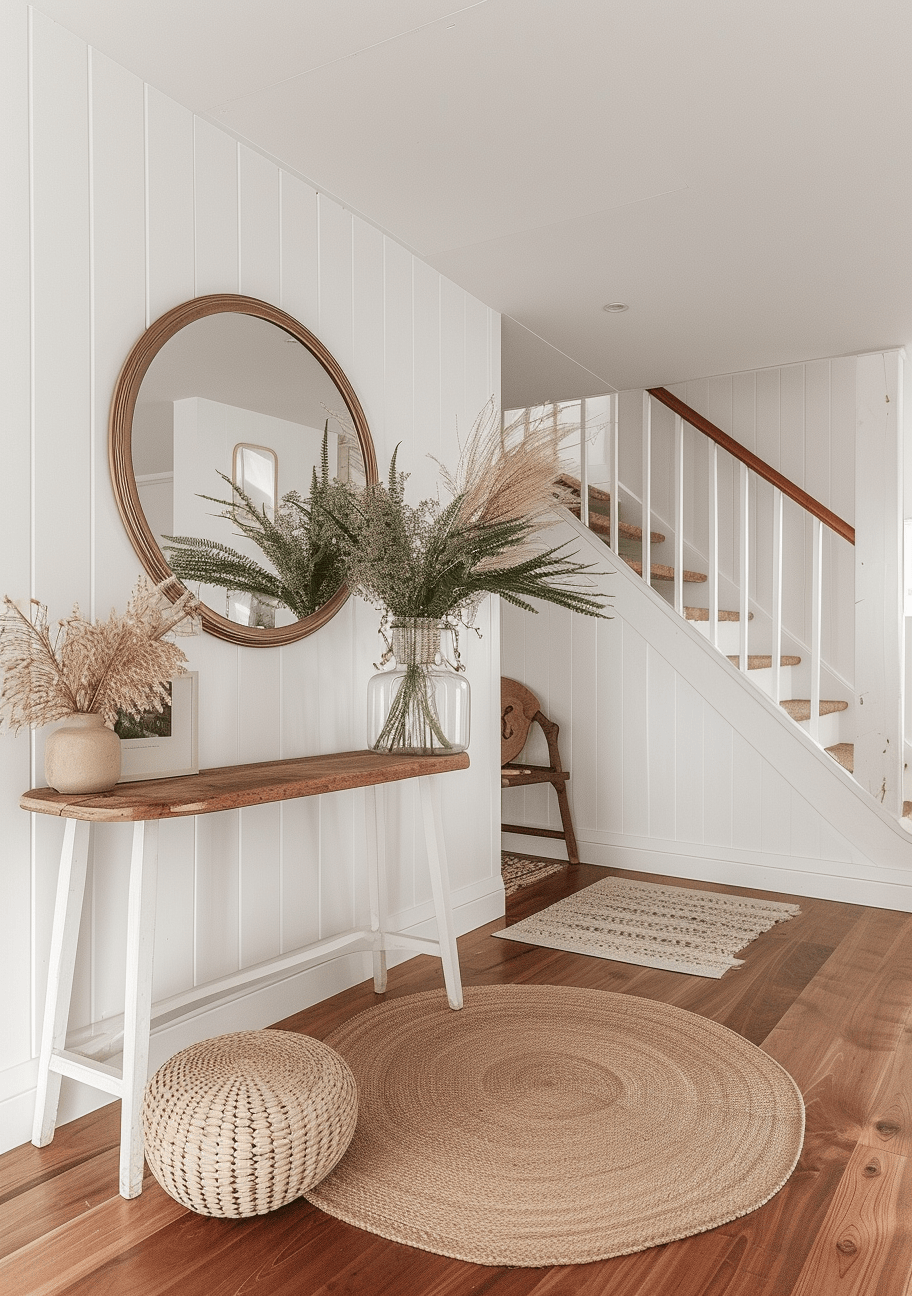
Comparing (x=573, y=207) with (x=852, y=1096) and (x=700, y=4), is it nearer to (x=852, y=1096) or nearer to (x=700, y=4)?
(x=700, y=4)

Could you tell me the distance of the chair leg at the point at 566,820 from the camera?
160 inches

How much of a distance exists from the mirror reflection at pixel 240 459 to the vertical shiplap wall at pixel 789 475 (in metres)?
2.42

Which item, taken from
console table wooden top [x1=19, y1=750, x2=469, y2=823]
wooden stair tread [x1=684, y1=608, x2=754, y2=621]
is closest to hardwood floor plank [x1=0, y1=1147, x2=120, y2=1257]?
console table wooden top [x1=19, y1=750, x2=469, y2=823]

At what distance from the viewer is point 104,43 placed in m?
1.86

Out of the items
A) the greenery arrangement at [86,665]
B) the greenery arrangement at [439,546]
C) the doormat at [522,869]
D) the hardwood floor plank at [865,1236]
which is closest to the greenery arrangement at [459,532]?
the greenery arrangement at [439,546]

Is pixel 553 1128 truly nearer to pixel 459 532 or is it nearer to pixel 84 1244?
pixel 84 1244

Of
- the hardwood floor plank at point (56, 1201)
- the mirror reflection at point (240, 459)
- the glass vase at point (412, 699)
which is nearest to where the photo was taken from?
the hardwood floor plank at point (56, 1201)

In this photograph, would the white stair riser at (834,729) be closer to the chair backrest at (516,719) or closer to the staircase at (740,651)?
the staircase at (740,651)

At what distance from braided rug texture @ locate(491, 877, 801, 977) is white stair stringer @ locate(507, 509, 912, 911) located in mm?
262

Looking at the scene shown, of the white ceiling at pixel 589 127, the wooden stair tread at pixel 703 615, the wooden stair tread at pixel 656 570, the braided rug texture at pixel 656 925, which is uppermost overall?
the white ceiling at pixel 589 127

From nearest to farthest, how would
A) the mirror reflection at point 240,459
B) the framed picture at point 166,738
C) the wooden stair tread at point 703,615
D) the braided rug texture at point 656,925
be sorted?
the framed picture at point 166,738, the mirror reflection at point 240,459, the braided rug texture at point 656,925, the wooden stair tread at point 703,615

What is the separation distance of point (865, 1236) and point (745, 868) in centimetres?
237

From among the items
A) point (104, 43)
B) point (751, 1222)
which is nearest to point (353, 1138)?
point (751, 1222)

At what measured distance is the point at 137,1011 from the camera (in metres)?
1.58
